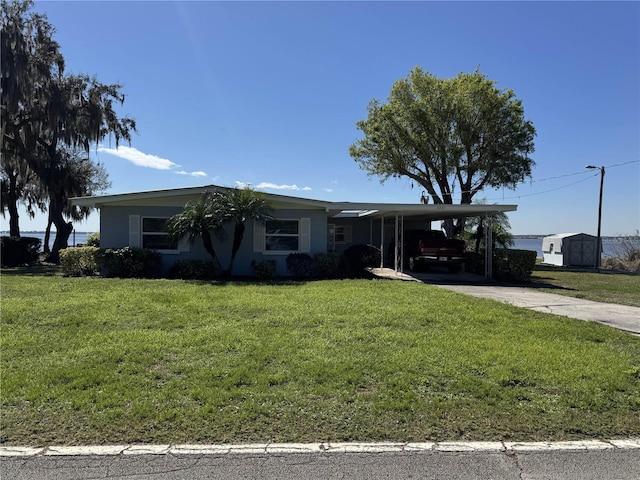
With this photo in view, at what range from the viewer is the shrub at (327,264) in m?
14.3

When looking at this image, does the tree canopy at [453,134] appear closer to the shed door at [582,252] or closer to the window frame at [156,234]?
the shed door at [582,252]

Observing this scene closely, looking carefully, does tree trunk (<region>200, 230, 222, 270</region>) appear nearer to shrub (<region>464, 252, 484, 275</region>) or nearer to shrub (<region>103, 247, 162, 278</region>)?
shrub (<region>103, 247, 162, 278</region>)

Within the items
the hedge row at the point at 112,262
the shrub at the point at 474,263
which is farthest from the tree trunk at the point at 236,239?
the shrub at the point at 474,263

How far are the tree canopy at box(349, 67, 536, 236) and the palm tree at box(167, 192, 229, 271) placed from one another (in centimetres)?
1518

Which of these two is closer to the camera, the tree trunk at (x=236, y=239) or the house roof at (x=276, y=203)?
the tree trunk at (x=236, y=239)

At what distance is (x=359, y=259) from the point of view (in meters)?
17.3

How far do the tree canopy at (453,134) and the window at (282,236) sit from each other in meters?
12.7

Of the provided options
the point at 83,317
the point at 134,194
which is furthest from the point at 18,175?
the point at 83,317

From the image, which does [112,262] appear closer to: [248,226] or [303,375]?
[248,226]

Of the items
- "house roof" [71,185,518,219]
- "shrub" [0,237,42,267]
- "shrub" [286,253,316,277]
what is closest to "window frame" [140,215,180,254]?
"house roof" [71,185,518,219]

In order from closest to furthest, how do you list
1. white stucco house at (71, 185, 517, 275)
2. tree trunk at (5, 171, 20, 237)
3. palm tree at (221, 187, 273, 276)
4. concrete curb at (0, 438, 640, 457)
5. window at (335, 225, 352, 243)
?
1. concrete curb at (0, 438, 640, 457)
2. palm tree at (221, 187, 273, 276)
3. white stucco house at (71, 185, 517, 275)
4. window at (335, 225, 352, 243)
5. tree trunk at (5, 171, 20, 237)

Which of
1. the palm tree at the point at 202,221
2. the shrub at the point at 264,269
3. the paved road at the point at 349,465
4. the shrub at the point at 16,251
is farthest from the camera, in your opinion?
the shrub at the point at 16,251

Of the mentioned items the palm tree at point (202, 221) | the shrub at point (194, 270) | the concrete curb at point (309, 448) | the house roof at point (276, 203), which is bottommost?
the concrete curb at point (309, 448)

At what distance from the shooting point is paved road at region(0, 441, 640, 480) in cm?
289
